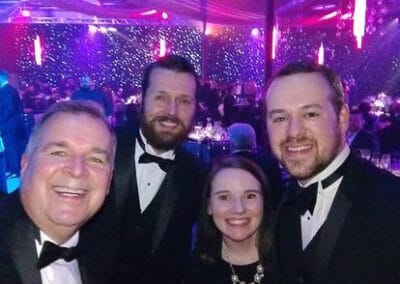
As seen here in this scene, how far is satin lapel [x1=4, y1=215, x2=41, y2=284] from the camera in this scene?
180 centimetres

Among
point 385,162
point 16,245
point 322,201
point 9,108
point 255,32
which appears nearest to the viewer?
point 16,245

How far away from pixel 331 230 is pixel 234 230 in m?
0.70

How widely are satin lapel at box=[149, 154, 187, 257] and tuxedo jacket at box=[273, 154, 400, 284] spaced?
1.09m

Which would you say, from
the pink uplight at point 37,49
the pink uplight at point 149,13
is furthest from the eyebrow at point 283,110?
the pink uplight at point 37,49

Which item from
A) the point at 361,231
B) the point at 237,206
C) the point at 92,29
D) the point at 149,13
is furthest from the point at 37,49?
the point at 361,231

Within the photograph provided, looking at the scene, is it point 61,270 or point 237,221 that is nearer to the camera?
point 61,270

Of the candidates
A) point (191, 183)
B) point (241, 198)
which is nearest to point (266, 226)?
point (241, 198)

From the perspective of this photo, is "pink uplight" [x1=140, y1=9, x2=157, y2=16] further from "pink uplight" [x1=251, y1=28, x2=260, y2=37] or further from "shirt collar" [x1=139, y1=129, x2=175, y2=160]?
"shirt collar" [x1=139, y1=129, x2=175, y2=160]

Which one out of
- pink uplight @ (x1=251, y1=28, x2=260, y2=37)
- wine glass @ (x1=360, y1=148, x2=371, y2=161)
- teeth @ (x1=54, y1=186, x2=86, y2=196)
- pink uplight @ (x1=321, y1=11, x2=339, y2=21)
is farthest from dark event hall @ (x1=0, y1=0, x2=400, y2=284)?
pink uplight @ (x1=251, y1=28, x2=260, y2=37)

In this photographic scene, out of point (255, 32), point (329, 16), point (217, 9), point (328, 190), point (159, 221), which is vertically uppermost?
point (217, 9)

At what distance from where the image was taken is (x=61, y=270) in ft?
6.54

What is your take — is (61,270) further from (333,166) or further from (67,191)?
(333,166)

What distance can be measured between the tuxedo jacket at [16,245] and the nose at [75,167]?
8.4 inches

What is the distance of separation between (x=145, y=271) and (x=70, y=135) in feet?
4.92
